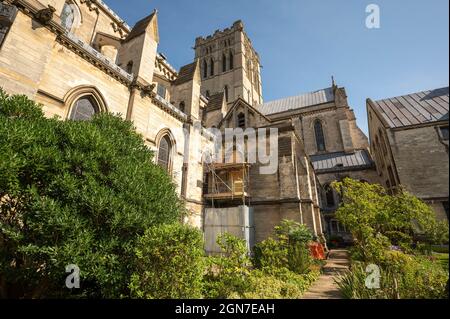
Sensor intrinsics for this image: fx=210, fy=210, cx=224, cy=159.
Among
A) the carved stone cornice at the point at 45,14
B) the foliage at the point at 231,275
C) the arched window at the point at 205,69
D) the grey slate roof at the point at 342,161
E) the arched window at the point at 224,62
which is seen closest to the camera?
the foliage at the point at 231,275

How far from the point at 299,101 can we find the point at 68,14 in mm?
33192

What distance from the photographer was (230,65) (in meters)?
45.1

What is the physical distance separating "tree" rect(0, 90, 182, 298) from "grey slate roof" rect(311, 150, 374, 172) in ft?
84.4

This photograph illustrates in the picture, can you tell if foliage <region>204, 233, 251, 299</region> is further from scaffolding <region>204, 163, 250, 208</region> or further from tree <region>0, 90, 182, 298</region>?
scaffolding <region>204, 163, 250, 208</region>

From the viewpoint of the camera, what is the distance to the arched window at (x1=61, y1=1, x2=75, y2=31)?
15.5 metres

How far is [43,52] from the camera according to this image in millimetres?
8586

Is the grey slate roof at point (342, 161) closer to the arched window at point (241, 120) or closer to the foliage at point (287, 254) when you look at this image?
the arched window at point (241, 120)

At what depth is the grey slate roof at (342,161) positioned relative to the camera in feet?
83.9

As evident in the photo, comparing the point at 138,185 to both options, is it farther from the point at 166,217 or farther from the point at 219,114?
the point at 219,114

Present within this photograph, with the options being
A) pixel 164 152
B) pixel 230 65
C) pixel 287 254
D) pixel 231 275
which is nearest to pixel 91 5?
pixel 164 152

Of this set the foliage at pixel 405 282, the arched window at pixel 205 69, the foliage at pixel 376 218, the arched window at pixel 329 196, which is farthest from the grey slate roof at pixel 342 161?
the arched window at pixel 205 69

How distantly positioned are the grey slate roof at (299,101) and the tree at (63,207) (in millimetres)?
33698
